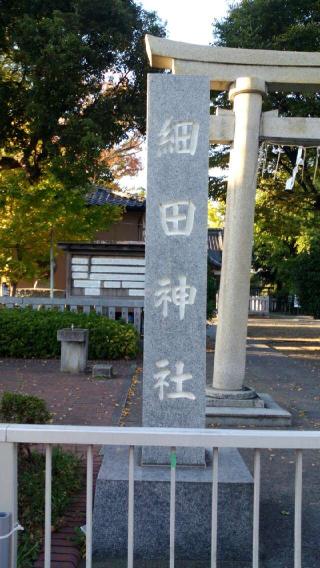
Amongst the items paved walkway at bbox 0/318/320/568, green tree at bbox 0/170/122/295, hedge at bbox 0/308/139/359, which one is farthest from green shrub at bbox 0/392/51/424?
green tree at bbox 0/170/122/295

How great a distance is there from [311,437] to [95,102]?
14.2m

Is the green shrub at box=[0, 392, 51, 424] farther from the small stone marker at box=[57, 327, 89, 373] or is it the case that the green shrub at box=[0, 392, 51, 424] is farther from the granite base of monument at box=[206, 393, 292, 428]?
the small stone marker at box=[57, 327, 89, 373]

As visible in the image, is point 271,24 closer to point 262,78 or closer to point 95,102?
point 95,102

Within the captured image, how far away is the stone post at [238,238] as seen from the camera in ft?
24.6

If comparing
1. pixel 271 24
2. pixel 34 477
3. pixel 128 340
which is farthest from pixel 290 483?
pixel 271 24

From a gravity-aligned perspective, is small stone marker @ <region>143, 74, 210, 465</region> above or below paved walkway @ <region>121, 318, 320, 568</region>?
above

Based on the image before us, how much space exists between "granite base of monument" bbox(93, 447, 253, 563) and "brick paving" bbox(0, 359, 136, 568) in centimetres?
30

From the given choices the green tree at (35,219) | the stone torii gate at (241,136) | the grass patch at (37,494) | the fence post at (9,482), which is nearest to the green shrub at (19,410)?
the grass patch at (37,494)

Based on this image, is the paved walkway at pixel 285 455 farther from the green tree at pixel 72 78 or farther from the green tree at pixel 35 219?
the green tree at pixel 72 78

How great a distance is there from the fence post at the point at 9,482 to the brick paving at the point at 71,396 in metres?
1.23

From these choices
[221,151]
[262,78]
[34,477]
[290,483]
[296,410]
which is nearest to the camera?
[34,477]

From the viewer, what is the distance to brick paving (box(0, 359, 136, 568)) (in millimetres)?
3791

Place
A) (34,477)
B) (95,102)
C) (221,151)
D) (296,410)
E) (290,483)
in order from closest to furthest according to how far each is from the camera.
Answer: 1. (34,477)
2. (290,483)
3. (296,410)
4. (95,102)
5. (221,151)

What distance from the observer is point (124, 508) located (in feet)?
12.4
